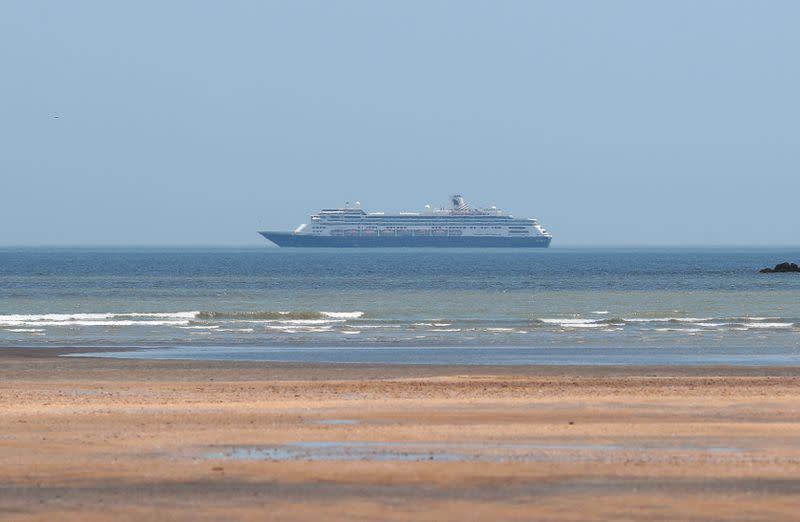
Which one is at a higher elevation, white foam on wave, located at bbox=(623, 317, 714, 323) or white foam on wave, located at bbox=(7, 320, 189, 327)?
white foam on wave, located at bbox=(623, 317, 714, 323)

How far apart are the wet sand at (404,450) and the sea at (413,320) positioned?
837cm

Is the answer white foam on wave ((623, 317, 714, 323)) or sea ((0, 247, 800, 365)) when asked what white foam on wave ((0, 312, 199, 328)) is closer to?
sea ((0, 247, 800, 365))

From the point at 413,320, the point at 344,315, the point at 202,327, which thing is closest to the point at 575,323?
the point at 413,320

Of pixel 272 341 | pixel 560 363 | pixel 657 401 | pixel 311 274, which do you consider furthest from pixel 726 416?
pixel 311 274

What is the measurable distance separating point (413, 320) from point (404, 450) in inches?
1232

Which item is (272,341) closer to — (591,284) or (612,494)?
(612,494)

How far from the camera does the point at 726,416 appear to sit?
13500mm

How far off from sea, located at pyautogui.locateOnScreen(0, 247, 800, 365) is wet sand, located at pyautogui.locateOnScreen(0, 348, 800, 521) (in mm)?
8372

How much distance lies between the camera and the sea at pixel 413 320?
1084 inches

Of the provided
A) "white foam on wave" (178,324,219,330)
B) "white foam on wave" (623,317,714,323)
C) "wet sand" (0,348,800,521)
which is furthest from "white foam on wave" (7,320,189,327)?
"wet sand" (0,348,800,521)

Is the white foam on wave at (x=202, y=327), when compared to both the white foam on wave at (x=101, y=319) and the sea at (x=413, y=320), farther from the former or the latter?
the white foam on wave at (x=101, y=319)

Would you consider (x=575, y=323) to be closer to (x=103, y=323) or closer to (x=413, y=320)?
(x=413, y=320)

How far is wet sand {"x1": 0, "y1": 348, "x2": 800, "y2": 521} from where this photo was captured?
28.3 feet

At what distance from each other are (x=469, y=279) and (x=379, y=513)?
249 feet
